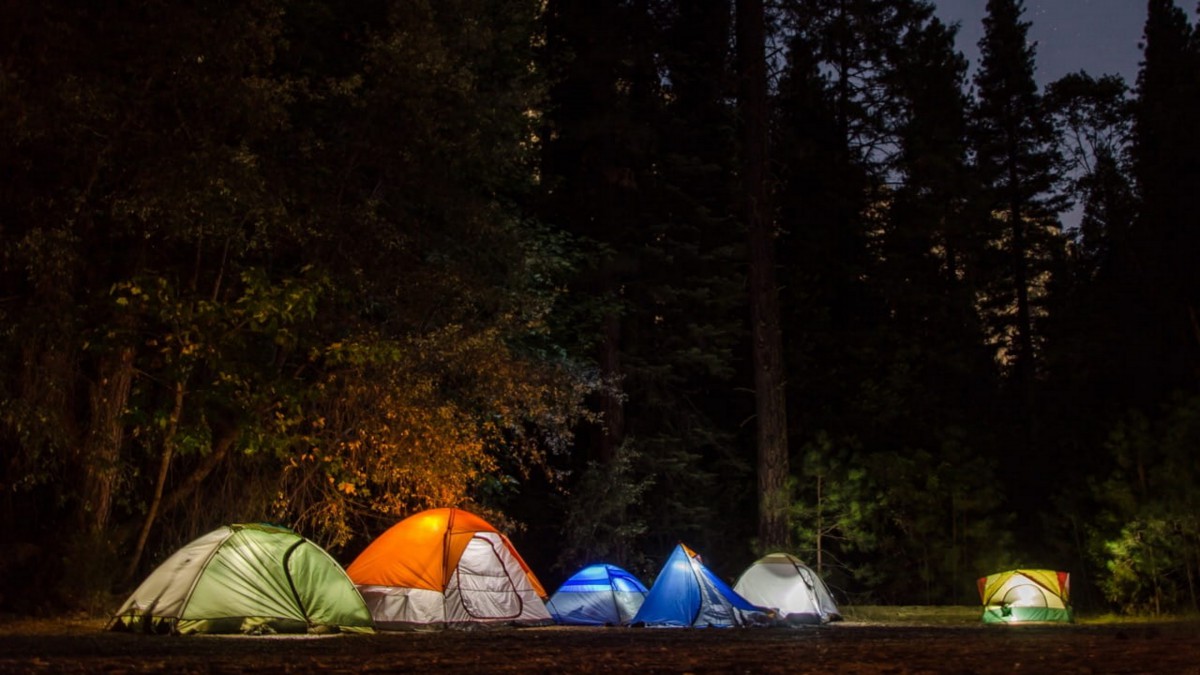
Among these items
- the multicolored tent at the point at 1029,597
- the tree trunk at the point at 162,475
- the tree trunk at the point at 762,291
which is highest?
the tree trunk at the point at 762,291

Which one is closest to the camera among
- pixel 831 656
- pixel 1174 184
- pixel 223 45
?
pixel 831 656

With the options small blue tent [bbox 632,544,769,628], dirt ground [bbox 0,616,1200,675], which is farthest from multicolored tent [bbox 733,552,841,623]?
dirt ground [bbox 0,616,1200,675]

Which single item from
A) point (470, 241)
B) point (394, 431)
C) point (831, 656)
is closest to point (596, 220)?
point (470, 241)

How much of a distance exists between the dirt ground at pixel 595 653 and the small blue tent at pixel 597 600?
362cm

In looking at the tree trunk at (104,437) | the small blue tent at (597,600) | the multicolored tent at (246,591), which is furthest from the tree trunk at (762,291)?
the tree trunk at (104,437)

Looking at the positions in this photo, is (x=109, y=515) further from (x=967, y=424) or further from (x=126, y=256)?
(x=967, y=424)

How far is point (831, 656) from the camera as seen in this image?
23.9 ft

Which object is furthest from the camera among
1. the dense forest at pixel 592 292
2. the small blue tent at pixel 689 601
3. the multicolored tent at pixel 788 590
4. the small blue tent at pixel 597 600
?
the multicolored tent at pixel 788 590

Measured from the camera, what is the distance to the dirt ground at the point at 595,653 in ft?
20.5

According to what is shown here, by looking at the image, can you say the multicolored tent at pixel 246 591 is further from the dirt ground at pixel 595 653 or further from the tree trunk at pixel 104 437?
the tree trunk at pixel 104 437

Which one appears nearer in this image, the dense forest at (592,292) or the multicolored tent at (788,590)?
the dense forest at (592,292)

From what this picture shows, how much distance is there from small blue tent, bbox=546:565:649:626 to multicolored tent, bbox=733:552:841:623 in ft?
5.60

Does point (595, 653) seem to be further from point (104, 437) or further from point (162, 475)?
point (104, 437)

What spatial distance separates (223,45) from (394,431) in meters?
5.01
